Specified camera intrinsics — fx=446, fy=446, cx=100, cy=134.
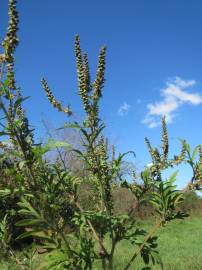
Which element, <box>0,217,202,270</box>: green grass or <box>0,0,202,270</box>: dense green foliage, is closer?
<box>0,0,202,270</box>: dense green foliage

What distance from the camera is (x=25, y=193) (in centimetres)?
311

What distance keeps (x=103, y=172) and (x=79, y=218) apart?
428 millimetres

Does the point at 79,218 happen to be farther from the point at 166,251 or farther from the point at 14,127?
the point at 166,251

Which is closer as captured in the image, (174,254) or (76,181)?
(76,181)

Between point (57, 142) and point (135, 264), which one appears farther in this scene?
point (135, 264)

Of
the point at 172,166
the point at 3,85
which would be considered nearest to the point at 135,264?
the point at 172,166

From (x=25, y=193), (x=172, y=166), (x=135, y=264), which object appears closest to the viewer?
(x=25, y=193)

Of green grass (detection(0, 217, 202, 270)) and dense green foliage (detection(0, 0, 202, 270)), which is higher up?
dense green foliage (detection(0, 0, 202, 270))

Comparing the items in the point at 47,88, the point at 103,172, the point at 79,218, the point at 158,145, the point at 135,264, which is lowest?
the point at 135,264

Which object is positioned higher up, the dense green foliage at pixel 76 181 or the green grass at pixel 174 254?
the dense green foliage at pixel 76 181

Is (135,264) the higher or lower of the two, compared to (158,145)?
lower

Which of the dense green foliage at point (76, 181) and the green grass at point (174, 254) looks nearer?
the dense green foliage at point (76, 181)

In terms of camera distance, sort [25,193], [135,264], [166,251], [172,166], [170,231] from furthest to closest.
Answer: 1. [170,231]
2. [166,251]
3. [135,264]
4. [172,166]
5. [25,193]

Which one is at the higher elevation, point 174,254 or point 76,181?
point 76,181
